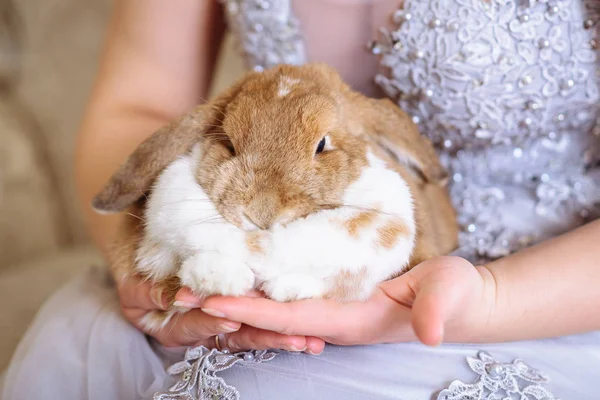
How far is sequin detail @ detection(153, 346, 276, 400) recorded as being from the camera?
657 millimetres

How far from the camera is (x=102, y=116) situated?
1.08 m

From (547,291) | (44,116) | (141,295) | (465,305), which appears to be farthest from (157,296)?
(44,116)

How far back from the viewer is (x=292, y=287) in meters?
0.62

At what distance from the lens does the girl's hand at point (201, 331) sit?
66 cm

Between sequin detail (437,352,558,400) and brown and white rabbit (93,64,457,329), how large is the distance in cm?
14

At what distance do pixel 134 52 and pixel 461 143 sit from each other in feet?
1.94

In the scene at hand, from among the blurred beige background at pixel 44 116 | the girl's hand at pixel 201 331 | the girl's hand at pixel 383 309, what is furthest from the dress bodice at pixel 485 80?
the blurred beige background at pixel 44 116

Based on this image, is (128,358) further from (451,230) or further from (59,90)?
(59,90)

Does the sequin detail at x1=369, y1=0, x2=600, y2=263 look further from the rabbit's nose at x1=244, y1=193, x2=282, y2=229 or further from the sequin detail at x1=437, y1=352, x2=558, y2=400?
the rabbit's nose at x1=244, y1=193, x2=282, y2=229

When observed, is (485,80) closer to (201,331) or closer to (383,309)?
(383,309)

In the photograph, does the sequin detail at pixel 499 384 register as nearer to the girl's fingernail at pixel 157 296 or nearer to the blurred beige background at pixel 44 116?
the girl's fingernail at pixel 157 296

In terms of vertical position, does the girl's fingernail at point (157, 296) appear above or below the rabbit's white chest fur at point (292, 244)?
below

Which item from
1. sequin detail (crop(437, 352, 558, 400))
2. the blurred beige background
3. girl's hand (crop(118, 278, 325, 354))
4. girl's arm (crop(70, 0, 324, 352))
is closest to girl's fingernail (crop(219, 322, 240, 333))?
girl's hand (crop(118, 278, 325, 354))

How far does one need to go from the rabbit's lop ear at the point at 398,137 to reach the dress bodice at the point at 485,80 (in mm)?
130
